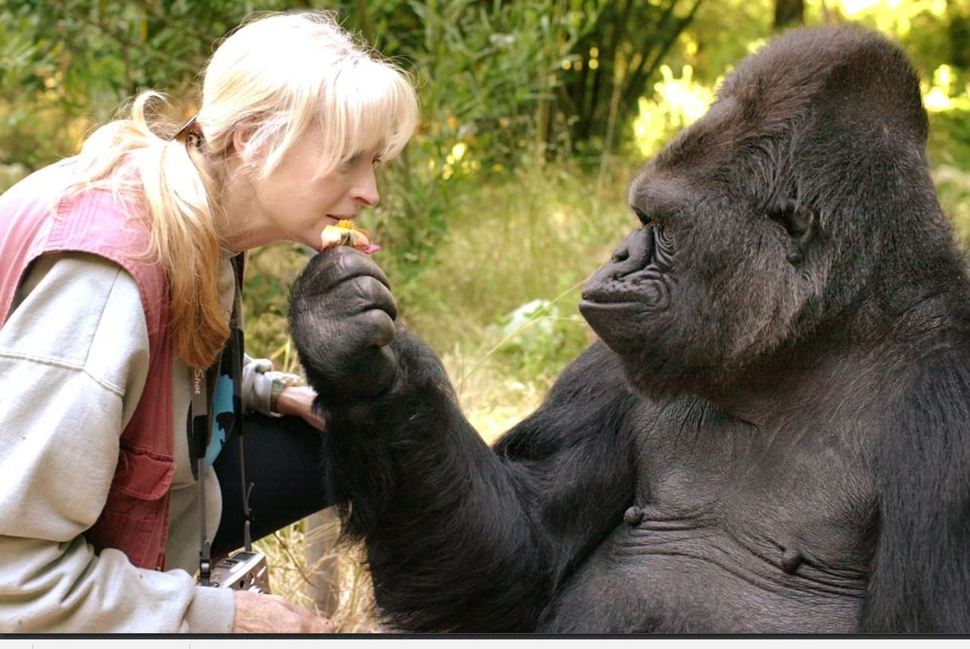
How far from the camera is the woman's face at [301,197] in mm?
2434

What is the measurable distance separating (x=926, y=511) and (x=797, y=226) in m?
0.57

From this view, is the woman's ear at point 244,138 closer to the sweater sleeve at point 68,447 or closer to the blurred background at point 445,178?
the sweater sleeve at point 68,447

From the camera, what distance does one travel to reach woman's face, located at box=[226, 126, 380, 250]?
243 cm

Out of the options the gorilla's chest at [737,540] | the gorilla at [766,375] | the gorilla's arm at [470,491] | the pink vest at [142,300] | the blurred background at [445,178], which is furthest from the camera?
the blurred background at [445,178]

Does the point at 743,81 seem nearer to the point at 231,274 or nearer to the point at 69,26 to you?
the point at 231,274

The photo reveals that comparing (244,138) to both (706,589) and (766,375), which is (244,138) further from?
(706,589)

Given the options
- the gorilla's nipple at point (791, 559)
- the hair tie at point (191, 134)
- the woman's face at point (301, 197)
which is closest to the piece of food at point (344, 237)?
the woman's face at point (301, 197)

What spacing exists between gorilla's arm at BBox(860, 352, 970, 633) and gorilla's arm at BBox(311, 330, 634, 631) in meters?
0.66

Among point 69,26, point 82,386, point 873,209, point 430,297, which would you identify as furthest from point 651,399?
point 69,26

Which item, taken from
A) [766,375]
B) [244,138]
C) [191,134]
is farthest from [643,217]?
[191,134]

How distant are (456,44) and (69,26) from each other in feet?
5.81

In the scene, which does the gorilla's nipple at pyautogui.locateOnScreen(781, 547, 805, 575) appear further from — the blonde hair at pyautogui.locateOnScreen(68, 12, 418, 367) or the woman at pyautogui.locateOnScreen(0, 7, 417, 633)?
the blonde hair at pyautogui.locateOnScreen(68, 12, 418, 367)

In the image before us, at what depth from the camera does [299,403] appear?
3.07m

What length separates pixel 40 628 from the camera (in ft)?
7.09
